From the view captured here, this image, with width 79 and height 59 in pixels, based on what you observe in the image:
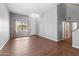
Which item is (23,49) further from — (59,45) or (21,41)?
(59,45)

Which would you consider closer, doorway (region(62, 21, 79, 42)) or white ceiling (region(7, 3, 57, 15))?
white ceiling (region(7, 3, 57, 15))

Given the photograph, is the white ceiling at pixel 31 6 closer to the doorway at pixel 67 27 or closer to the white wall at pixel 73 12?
the white wall at pixel 73 12

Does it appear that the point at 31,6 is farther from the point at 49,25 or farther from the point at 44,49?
the point at 44,49

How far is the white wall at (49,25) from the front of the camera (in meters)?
3.03

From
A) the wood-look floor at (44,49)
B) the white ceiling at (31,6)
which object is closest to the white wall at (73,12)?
the white ceiling at (31,6)

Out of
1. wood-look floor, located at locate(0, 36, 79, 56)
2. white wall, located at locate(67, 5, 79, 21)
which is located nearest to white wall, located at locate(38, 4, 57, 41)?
wood-look floor, located at locate(0, 36, 79, 56)

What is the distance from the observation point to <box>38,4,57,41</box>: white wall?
9.94 feet

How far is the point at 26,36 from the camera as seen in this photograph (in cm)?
348

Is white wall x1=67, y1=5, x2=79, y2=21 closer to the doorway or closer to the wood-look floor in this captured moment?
the doorway

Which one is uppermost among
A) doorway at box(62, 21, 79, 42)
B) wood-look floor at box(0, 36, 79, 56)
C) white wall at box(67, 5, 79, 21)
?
white wall at box(67, 5, 79, 21)

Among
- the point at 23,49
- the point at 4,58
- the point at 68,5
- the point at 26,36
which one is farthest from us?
the point at 26,36

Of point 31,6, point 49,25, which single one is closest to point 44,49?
A: point 49,25

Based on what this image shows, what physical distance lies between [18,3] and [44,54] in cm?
146

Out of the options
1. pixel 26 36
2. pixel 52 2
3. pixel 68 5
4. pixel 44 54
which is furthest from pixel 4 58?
pixel 68 5
